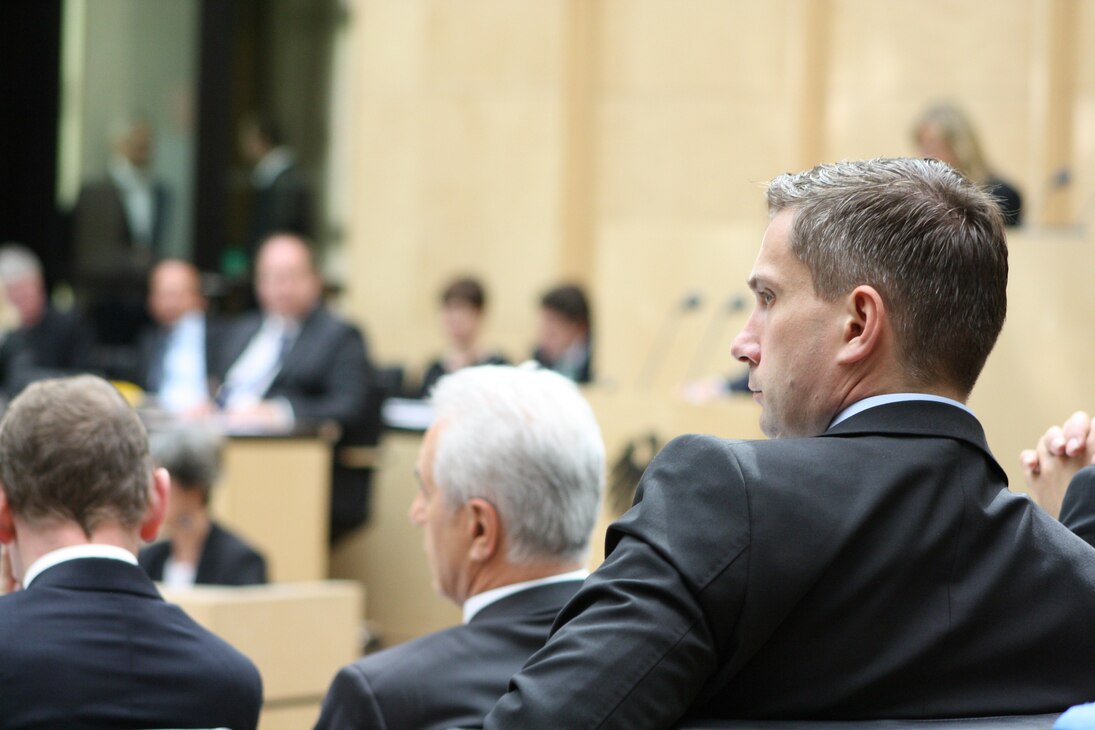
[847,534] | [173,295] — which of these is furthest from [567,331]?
[847,534]

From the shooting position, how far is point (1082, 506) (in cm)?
160

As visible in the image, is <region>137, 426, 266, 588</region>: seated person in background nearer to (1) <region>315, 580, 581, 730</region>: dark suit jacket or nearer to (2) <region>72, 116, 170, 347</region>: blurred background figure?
(1) <region>315, 580, 581, 730</region>: dark suit jacket

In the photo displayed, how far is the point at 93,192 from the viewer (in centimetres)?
1068

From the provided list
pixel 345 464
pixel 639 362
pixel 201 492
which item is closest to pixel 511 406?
pixel 201 492

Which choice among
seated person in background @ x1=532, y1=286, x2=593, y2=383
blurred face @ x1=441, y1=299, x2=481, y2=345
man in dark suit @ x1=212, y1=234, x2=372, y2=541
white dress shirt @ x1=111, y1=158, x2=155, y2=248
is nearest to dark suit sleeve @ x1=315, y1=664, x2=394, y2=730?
man in dark suit @ x1=212, y1=234, x2=372, y2=541

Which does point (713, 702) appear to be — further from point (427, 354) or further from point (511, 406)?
point (427, 354)

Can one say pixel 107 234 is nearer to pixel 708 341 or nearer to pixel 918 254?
pixel 708 341

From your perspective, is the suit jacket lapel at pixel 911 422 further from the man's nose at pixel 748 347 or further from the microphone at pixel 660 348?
the microphone at pixel 660 348

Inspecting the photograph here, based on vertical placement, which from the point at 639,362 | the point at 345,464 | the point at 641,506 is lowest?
the point at 345,464

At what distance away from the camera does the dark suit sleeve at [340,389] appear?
21.3ft

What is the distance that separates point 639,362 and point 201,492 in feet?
7.55

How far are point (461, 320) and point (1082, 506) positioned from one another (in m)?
5.93

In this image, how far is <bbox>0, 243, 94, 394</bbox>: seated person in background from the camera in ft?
28.0

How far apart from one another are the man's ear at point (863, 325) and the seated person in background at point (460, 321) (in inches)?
236
